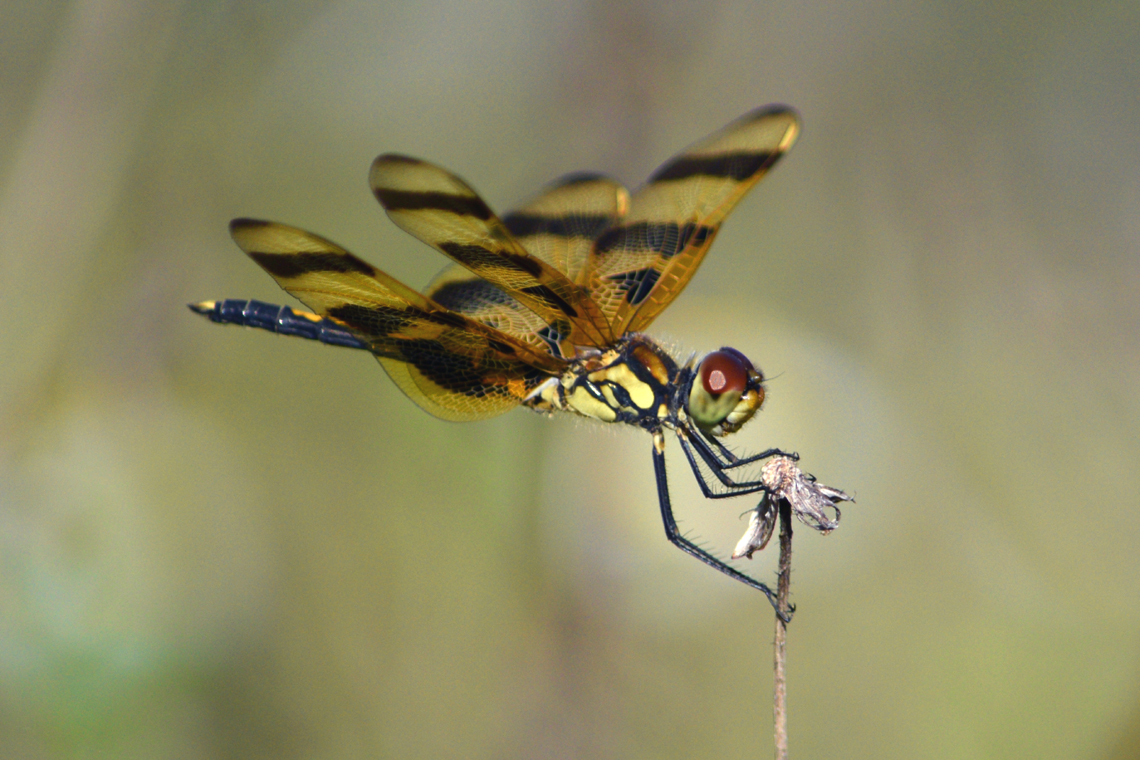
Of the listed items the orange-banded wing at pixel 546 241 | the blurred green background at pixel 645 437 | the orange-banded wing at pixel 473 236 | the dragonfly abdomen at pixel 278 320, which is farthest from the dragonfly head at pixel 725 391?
the blurred green background at pixel 645 437

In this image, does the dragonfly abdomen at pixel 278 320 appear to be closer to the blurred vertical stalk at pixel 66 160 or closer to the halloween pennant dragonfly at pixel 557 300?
the halloween pennant dragonfly at pixel 557 300

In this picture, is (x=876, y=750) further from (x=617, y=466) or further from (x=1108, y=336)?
(x=1108, y=336)

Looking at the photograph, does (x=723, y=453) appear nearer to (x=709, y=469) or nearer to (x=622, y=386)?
(x=709, y=469)

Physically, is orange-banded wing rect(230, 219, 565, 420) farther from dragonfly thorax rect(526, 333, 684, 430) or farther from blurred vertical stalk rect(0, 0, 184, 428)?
blurred vertical stalk rect(0, 0, 184, 428)

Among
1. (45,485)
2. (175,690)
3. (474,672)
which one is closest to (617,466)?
(474,672)

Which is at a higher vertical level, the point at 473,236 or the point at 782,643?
the point at 473,236

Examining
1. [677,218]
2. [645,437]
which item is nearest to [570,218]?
[677,218]
